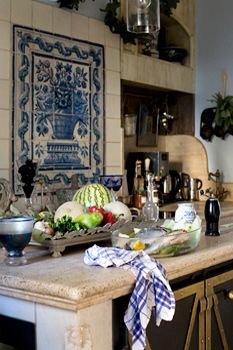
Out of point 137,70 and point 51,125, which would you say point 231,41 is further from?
point 51,125

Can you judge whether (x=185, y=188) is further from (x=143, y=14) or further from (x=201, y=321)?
(x=201, y=321)

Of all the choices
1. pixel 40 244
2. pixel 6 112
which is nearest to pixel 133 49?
pixel 6 112

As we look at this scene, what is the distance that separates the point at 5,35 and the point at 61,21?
1.71 ft

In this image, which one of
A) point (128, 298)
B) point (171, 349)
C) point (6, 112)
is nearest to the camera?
point (128, 298)

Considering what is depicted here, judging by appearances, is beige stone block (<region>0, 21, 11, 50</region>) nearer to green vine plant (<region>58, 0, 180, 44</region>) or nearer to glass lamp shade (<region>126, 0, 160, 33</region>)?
green vine plant (<region>58, 0, 180, 44</region>)

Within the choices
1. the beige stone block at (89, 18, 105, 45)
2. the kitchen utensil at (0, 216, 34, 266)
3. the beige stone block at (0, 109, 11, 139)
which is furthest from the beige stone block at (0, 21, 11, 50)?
the kitchen utensil at (0, 216, 34, 266)

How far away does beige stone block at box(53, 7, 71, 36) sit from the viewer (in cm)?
354

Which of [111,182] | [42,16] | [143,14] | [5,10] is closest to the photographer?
[143,14]

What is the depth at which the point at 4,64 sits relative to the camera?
3199 millimetres

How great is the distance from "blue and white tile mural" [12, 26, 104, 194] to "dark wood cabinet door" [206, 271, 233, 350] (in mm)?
1703

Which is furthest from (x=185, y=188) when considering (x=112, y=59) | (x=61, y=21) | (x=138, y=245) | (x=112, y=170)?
(x=138, y=245)

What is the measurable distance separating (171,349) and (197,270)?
0.90ft

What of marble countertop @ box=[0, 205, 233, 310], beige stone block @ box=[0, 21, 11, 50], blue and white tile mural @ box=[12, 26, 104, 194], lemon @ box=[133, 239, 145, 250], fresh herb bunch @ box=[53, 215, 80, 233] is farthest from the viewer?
blue and white tile mural @ box=[12, 26, 104, 194]

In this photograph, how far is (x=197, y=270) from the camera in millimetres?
1796
